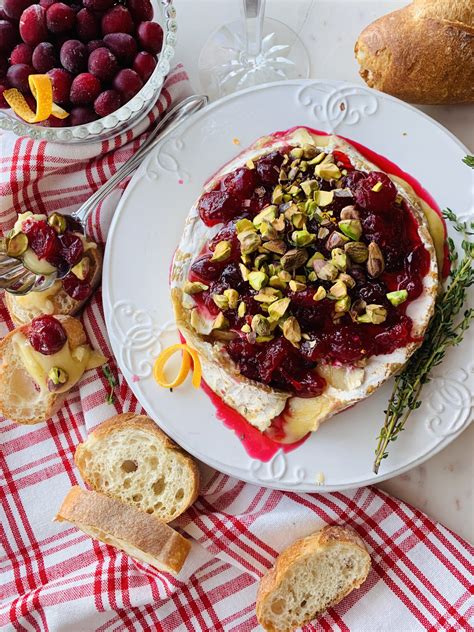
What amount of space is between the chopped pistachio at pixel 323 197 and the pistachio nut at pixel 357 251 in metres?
0.19

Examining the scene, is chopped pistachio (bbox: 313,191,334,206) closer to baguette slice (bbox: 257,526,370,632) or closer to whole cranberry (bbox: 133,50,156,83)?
whole cranberry (bbox: 133,50,156,83)

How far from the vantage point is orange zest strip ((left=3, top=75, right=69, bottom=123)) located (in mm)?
2736

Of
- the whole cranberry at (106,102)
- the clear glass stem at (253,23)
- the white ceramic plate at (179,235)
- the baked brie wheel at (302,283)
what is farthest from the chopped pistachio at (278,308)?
the clear glass stem at (253,23)

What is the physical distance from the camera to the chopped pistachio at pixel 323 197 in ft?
9.11

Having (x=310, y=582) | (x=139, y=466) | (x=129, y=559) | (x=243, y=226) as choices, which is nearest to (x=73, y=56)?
(x=243, y=226)

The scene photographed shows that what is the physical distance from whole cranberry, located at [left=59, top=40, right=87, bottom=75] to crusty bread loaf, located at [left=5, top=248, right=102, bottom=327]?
2.59 ft

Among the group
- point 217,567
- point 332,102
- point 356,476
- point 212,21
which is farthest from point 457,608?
point 212,21

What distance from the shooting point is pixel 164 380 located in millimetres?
3064

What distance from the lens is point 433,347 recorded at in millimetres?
2883

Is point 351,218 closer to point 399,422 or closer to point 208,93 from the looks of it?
point 399,422

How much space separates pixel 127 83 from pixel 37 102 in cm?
38

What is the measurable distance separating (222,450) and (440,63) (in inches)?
74.2

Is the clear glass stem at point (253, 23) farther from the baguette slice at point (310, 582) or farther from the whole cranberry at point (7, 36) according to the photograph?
the baguette slice at point (310, 582)

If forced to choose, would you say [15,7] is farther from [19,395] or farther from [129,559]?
[129,559]
